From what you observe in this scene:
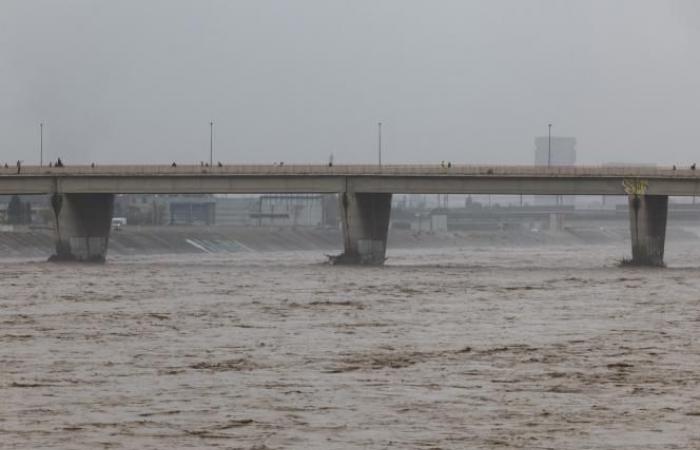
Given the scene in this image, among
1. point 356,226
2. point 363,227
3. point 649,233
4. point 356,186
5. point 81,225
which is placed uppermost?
point 356,186

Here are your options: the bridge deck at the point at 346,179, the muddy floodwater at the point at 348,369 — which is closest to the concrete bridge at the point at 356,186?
the bridge deck at the point at 346,179

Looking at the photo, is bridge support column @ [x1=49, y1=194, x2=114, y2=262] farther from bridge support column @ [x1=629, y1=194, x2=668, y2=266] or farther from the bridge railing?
bridge support column @ [x1=629, y1=194, x2=668, y2=266]

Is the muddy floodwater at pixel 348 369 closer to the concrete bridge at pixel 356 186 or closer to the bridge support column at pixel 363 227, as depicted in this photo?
the concrete bridge at pixel 356 186

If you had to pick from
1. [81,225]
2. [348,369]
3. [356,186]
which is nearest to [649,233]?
[356,186]

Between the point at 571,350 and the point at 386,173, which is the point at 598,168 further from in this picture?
the point at 571,350

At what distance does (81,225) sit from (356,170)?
28376mm

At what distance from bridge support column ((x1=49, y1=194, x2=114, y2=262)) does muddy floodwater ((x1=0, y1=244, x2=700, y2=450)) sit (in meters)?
51.5

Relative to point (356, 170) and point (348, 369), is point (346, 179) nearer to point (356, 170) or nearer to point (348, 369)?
point (356, 170)

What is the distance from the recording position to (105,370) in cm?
4581

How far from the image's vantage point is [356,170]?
131875 millimetres

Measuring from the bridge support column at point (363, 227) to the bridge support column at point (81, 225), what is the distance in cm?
2375

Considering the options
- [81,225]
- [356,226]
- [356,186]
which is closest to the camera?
[356,186]

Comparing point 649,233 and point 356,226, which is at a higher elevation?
point 356,226

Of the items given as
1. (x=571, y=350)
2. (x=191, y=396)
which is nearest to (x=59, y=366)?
(x=191, y=396)
